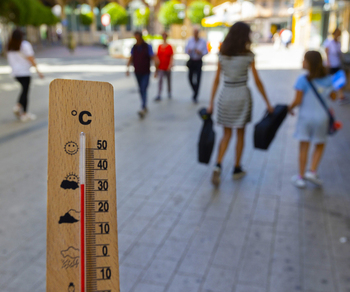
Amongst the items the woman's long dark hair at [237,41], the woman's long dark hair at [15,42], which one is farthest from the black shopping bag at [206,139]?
the woman's long dark hair at [15,42]

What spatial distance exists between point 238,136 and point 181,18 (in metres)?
33.5

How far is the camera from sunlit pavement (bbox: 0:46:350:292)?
10.1ft

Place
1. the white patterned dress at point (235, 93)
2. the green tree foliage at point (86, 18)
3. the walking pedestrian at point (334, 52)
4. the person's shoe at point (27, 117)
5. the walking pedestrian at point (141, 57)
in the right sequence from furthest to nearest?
the green tree foliage at point (86, 18) → the walking pedestrian at point (334, 52) → the walking pedestrian at point (141, 57) → the person's shoe at point (27, 117) → the white patterned dress at point (235, 93)

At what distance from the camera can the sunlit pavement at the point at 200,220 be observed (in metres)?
3.08

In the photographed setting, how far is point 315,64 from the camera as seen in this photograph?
4.50m

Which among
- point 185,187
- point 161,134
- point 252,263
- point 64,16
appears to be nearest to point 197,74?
point 161,134

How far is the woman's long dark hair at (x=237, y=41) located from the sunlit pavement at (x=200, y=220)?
5.39 ft

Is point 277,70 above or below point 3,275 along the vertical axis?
above

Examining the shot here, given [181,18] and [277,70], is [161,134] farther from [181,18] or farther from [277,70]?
[181,18]

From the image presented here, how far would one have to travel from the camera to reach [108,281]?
126 centimetres

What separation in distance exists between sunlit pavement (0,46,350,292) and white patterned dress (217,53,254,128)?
2.79 feet

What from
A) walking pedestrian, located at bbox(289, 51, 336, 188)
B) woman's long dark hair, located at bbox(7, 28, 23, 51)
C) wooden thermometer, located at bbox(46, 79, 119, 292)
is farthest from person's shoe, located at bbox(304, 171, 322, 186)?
woman's long dark hair, located at bbox(7, 28, 23, 51)

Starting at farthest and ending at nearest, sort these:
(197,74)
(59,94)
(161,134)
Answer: (197,74) < (161,134) < (59,94)

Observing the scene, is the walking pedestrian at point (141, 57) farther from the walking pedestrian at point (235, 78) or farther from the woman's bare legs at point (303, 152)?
the woman's bare legs at point (303, 152)
